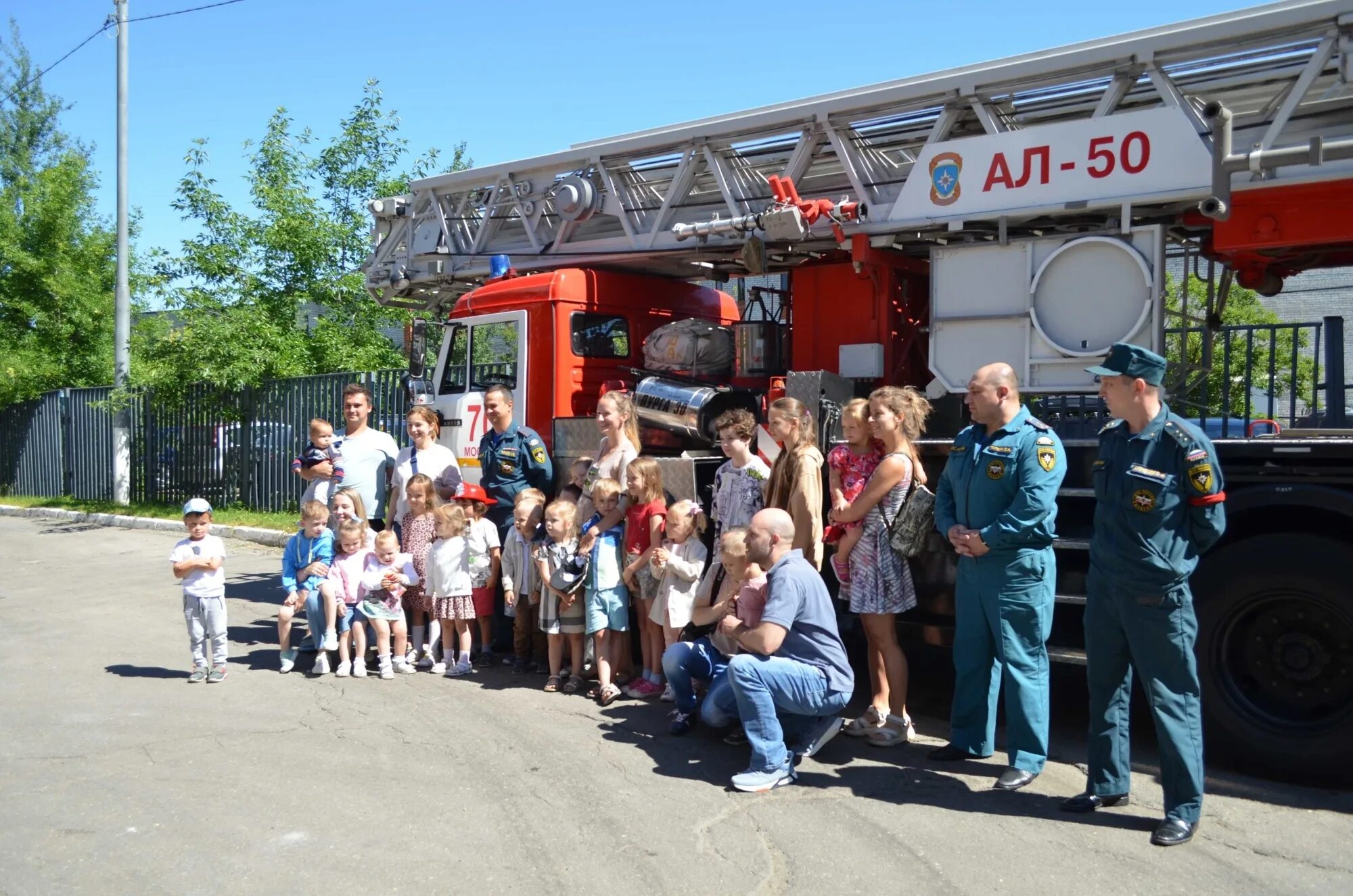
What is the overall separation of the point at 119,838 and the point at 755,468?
12.2 feet

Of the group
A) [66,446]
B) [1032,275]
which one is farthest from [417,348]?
[66,446]

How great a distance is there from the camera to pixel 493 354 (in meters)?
9.38

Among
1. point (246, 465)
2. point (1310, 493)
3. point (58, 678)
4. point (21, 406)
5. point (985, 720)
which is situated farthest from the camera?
point (21, 406)

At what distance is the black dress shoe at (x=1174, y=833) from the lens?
14.8ft

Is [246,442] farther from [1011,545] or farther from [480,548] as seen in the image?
[1011,545]

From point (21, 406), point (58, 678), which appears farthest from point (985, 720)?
point (21, 406)

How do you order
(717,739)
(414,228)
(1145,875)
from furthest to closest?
1. (414,228)
2. (717,739)
3. (1145,875)

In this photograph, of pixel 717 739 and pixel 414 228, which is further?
pixel 414 228

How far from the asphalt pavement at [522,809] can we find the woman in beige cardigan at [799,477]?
3.74ft

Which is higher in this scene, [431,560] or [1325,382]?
[1325,382]

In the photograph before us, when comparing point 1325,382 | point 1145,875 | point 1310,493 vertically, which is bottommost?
point 1145,875

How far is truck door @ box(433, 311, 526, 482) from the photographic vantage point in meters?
9.12

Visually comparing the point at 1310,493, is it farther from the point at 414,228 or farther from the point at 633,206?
the point at 414,228

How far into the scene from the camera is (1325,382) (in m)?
6.96
